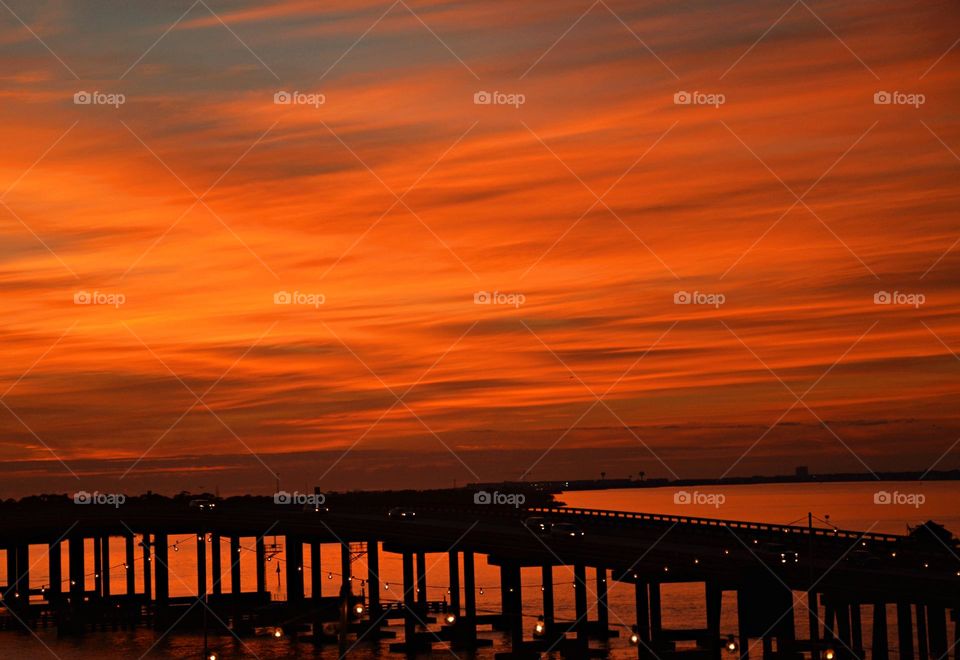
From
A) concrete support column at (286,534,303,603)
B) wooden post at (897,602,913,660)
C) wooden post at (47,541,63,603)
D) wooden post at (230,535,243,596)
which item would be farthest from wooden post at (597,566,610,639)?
wooden post at (47,541,63,603)

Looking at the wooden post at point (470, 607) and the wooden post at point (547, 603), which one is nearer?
the wooden post at point (547, 603)

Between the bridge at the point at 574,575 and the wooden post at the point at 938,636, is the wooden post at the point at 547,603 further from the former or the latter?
the wooden post at the point at 938,636

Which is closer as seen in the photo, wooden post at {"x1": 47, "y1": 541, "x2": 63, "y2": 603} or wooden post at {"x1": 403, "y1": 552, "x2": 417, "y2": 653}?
wooden post at {"x1": 403, "y1": 552, "x2": 417, "y2": 653}

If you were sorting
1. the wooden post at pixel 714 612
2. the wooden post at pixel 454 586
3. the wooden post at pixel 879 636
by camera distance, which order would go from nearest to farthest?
the wooden post at pixel 879 636 → the wooden post at pixel 714 612 → the wooden post at pixel 454 586

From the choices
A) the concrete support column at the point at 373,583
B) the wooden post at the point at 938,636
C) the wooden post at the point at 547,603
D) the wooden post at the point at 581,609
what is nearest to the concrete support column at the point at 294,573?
the concrete support column at the point at 373,583

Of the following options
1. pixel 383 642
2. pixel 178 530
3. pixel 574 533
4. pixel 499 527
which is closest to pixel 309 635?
pixel 383 642

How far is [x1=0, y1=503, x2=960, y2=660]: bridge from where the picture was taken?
62.3 metres

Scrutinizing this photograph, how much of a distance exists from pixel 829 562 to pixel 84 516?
7191cm

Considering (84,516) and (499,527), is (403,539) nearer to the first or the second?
(499,527)

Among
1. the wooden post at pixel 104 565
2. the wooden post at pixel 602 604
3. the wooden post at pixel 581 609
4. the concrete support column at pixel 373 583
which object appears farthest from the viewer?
the wooden post at pixel 104 565

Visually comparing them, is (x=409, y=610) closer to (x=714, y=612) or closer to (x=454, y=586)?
(x=454, y=586)

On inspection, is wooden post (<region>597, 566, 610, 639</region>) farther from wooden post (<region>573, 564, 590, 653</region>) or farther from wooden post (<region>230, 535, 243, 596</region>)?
wooden post (<region>230, 535, 243, 596</region>)

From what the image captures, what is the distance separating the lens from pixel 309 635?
97.0 metres

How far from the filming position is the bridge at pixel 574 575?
62.3m
